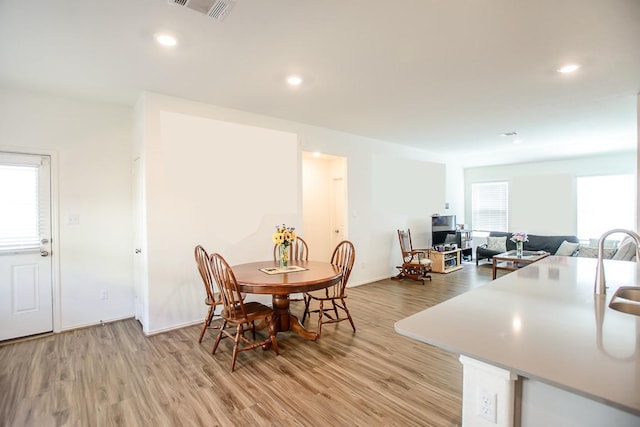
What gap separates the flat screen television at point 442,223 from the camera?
695 cm

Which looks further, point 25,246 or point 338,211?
point 338,211

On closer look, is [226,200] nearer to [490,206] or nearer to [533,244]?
[533,244]

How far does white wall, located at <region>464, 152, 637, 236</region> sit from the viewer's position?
254 inches

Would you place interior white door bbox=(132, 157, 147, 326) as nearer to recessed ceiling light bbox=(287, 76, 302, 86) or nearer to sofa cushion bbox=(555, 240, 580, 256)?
recessed ceiling light bbox=(287, 76, 302, 86)

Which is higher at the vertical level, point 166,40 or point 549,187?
point 166,40

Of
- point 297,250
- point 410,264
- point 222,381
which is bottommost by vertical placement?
point 222,381

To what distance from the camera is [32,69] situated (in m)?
2.86

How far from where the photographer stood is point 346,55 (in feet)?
8.70

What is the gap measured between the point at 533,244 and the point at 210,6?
25.3 feet

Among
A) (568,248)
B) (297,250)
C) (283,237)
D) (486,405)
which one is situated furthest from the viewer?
(568,248)

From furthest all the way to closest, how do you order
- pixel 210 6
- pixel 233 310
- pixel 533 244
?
pixel 533 244
pixel 233 310
pixel 210 6

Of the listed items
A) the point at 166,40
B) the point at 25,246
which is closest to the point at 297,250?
the point at 166,40

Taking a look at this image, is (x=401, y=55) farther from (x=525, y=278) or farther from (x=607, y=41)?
(x=525, y=278)

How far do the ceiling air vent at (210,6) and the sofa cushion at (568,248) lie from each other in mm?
7071
